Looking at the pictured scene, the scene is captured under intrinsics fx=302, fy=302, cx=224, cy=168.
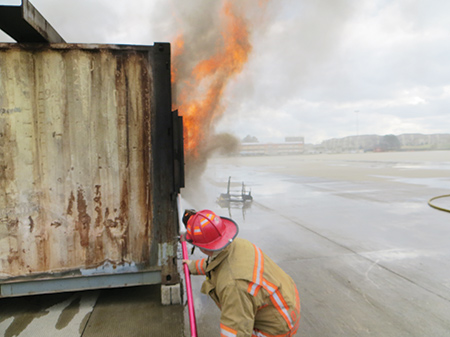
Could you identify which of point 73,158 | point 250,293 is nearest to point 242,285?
point 250,293

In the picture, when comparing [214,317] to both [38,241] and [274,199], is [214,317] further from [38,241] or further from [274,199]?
[274,199]

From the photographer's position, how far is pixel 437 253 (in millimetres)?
4949

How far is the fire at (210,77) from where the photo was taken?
971cm

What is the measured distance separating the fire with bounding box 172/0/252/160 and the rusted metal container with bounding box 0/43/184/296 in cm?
643

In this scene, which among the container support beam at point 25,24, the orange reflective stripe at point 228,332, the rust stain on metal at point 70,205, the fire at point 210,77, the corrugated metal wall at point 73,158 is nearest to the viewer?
the orange reflective stripe at point 228,332

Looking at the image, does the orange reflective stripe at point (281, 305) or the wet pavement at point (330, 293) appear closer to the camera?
the orange reflective stripe at point (281, 305)

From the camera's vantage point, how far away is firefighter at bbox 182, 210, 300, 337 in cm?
163

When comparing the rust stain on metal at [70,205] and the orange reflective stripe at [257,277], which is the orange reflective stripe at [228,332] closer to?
the orange reflective stripe at [257,277]

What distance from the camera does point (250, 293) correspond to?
5.46 feet

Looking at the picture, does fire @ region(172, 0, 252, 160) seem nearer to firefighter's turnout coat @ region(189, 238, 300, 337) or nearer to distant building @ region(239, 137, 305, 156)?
firefighter's turnout coat @ region(189, 238, 300, 337)

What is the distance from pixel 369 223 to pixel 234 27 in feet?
23.3

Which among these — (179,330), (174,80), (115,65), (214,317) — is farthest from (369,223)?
(174,80)

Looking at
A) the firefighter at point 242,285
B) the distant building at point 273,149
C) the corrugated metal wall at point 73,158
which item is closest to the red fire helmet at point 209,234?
the firefighter at point 242,285

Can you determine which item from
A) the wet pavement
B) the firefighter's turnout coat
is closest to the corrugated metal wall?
the wet pavement
